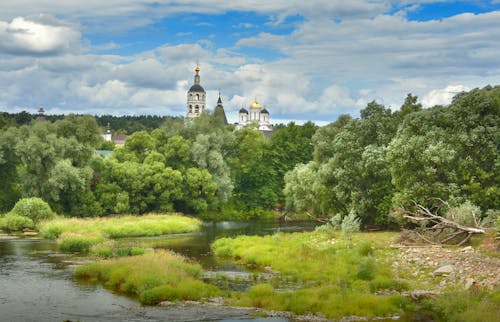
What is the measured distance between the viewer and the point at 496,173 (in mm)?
44594

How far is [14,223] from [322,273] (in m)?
32.8

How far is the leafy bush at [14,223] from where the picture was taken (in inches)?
2254

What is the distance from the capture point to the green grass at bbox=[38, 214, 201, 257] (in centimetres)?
4571

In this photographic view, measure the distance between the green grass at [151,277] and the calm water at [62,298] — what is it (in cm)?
89

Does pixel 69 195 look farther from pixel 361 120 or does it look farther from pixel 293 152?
pixel 293 152

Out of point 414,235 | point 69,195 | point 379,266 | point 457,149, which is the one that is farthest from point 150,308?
point 69,195

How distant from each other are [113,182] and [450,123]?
40.4m

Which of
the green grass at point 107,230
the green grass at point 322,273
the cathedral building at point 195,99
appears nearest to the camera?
the green grass at point 322,273

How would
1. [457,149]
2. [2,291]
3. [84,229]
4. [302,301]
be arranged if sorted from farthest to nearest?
[84,229]
[457,149]
[2,291]
[302,301]

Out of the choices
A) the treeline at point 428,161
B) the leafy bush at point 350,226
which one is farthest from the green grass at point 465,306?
A: the leafy bush at point 350,226

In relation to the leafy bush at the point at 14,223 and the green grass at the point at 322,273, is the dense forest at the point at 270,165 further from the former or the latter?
the leafy bush at the point at 14,223

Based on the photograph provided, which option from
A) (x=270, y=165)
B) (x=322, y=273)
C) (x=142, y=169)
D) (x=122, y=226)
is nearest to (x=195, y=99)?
(x=270, y=165)

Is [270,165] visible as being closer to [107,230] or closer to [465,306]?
[107,230]

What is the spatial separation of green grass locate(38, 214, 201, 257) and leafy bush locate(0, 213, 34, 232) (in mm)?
1311
